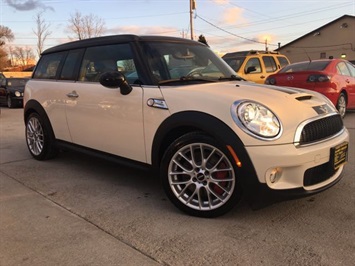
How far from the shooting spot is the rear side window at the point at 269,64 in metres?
11.9

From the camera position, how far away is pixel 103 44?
4.38 m

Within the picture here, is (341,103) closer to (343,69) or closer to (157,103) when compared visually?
(343,69)

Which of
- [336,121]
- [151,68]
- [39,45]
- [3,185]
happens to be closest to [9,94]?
[3,185]

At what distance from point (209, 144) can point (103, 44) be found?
1948 millimetres

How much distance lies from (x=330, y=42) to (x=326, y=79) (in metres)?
43.4

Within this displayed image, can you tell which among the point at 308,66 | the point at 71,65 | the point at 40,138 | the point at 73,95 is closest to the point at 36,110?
the point at 40,138

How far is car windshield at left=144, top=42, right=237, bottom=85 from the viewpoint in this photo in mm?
3832

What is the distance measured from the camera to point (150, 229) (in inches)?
126

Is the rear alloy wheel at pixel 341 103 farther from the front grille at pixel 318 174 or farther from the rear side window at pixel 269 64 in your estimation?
the front grille at pixel 318 174

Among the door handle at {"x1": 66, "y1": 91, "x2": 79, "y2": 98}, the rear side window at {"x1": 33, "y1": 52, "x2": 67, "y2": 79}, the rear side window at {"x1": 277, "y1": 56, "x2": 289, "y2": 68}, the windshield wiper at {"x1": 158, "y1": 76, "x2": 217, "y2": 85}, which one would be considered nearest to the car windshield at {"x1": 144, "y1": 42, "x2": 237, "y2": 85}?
the windshield wiper at {"x1": 158, "y1": 76, "x2": 217, "y2": 85}

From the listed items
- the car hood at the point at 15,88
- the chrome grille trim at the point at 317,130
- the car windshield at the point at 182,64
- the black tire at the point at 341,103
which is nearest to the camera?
the chrome grille trim at the point at 317,130

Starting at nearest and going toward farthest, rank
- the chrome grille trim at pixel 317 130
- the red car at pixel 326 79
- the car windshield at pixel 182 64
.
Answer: the chrome grille trim at pixel 317 130 → the car windshield at pixel 182 64 → the red car at pixel 326 79

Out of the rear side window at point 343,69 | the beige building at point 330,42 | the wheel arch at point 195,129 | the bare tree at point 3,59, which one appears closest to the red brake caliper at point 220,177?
the wheel arch at point 195,129

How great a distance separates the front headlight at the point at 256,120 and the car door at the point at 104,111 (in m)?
1.05
